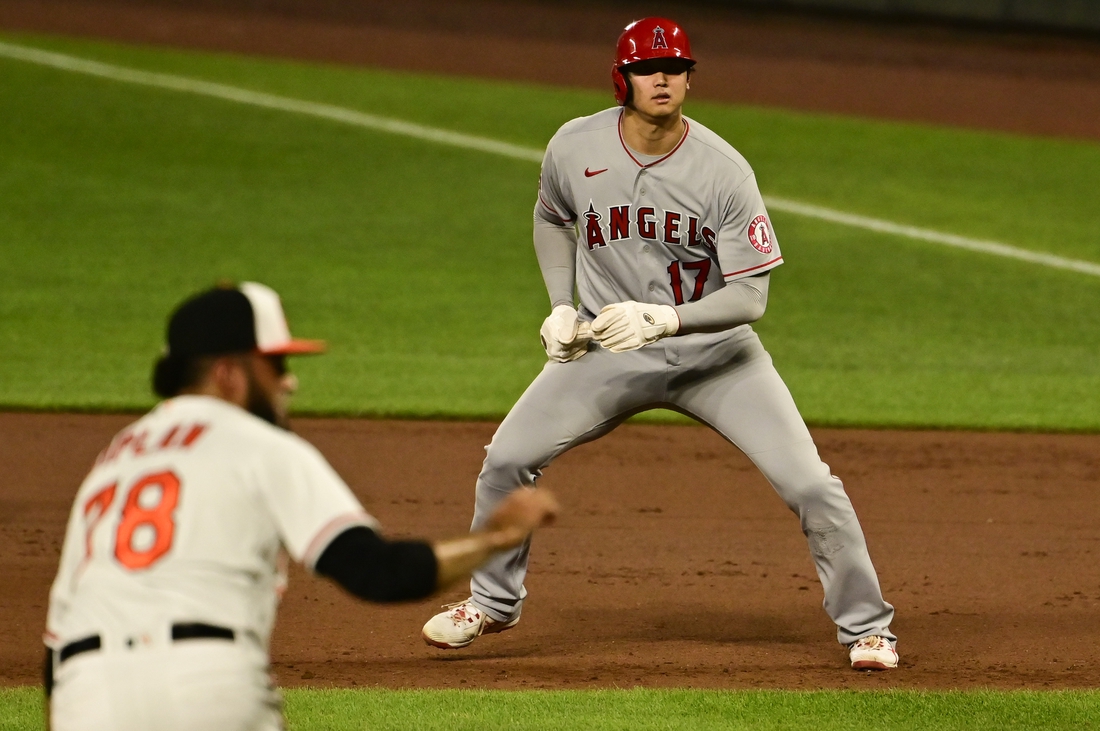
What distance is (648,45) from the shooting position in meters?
4.97

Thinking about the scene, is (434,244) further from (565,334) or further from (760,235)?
(760,235)

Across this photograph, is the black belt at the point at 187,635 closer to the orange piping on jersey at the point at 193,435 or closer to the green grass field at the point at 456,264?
the orange piping on jersey at the point at 193,435

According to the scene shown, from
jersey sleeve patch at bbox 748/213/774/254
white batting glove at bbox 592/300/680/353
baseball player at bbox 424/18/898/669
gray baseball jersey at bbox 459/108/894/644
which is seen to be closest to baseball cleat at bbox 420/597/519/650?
baseball player at bbox 424/18/898/669

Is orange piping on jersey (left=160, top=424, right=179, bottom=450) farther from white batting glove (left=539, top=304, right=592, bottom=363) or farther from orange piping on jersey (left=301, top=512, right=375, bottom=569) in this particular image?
white batting glove (left=539, top=304, right=592, bottom=363)

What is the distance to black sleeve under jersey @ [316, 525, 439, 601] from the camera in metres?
2.75

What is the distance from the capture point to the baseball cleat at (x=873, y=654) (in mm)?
5012


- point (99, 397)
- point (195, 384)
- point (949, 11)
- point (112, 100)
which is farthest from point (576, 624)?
point (949, 11)

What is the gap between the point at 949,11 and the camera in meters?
22.2

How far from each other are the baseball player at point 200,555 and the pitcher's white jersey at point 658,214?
235 centimetres

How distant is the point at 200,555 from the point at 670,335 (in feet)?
7.68

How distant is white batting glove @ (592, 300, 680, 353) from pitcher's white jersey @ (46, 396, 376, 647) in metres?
2.08

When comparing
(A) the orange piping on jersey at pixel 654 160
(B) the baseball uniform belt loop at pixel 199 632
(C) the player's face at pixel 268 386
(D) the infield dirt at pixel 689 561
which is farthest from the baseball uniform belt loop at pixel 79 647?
(A) the orange piping on jersey at pixel 654 160

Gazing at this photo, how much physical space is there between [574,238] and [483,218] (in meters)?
8.16

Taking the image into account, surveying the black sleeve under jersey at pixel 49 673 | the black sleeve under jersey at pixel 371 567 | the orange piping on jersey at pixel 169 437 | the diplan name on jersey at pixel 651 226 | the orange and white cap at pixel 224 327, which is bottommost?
the black sleeve under jersey at pixel 49 673
